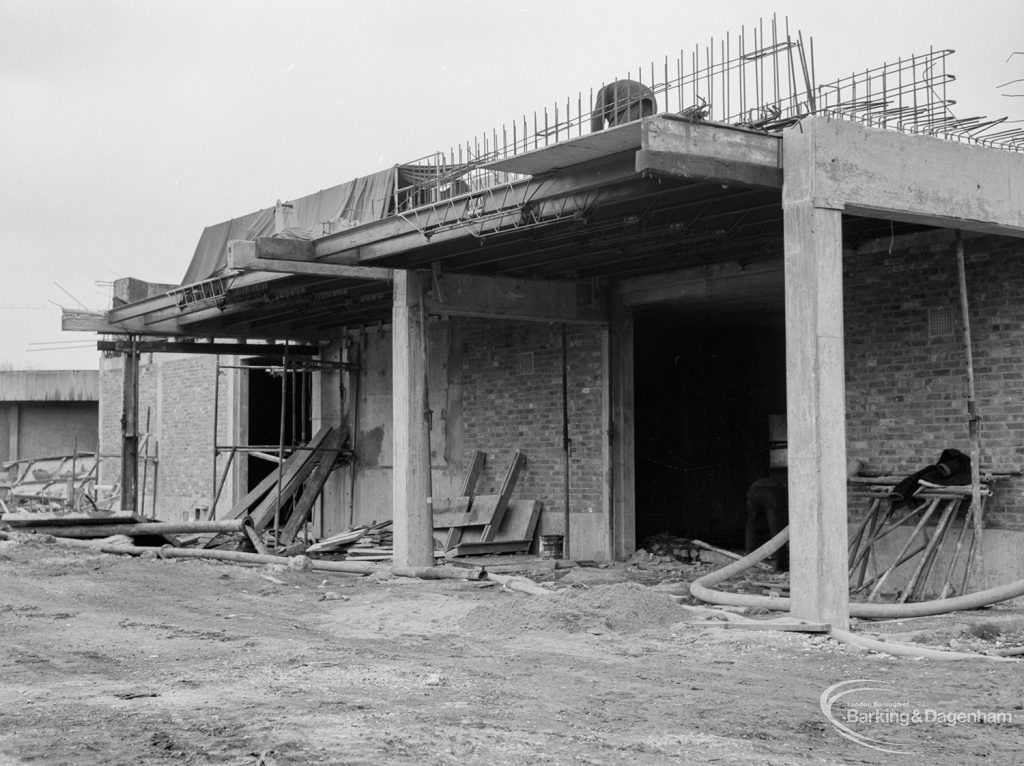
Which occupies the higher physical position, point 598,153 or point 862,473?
point 598,153

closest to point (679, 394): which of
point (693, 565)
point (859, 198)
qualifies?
point (693, 565)

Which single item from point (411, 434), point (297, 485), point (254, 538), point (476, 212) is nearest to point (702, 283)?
point (476, 212)

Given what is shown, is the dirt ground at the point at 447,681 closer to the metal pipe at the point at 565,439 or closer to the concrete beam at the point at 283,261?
the concrete beam at the point at 283,261

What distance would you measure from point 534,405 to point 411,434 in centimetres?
334

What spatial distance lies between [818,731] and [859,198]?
544 centimetres

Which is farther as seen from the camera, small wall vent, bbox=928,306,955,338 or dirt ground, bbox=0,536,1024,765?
small wall vent, bbox=928,306,955,338

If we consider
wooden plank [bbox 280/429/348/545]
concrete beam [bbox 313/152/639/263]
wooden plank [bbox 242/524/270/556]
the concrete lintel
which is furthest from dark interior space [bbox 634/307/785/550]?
wooden plank [bbox 280/429/348/545]

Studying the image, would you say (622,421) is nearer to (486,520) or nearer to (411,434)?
(486,520)

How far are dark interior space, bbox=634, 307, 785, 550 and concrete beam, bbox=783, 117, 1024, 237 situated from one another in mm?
7144

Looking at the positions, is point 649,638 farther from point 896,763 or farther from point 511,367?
point 511,367

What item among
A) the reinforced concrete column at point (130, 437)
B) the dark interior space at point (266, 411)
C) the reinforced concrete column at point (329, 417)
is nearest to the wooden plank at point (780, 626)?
the reinforced concrete column at point (329, 417)

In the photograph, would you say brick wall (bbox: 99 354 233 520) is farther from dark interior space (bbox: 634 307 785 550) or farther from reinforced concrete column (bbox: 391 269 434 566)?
reinforced concrete column (bbox: 391 269 434 566)

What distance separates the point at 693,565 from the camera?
1576cm

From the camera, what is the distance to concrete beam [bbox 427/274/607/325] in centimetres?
1520
